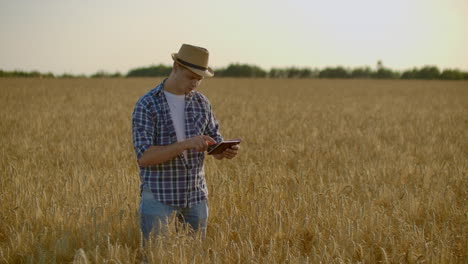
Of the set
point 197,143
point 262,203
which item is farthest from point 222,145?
point 262,203

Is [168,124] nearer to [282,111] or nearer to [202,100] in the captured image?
[202,100]

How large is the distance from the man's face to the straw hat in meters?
0.07

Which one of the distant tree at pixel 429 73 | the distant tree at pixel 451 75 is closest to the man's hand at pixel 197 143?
the distant tree at pixel 429 73

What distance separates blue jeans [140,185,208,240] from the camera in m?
3.46

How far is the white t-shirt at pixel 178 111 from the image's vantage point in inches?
140

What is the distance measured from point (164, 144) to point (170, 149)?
0.30 m

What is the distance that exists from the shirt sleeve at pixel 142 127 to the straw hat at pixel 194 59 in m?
0.47

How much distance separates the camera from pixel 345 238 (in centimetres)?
358

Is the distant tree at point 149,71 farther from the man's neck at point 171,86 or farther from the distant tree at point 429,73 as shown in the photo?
the man's neck at point 171,86

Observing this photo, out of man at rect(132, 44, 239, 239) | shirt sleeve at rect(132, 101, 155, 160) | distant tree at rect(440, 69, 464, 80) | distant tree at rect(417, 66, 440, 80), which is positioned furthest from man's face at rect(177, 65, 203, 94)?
distant tree at rect(440, 69, 464, 80)

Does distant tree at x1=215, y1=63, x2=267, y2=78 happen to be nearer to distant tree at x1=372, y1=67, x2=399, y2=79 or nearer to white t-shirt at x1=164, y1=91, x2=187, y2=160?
distant tree at x1=372, y1=67, x2=399, y2=79

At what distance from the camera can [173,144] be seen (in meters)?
3.25

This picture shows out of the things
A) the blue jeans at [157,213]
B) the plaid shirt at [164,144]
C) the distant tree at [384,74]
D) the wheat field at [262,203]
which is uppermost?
the distant tree at [384,74]

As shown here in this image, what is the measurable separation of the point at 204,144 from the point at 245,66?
57766 millimetres
